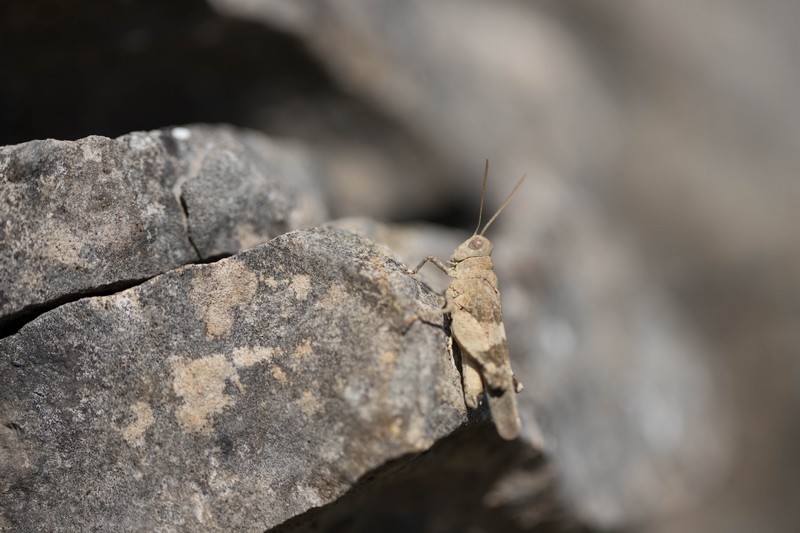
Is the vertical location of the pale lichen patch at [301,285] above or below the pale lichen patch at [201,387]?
above

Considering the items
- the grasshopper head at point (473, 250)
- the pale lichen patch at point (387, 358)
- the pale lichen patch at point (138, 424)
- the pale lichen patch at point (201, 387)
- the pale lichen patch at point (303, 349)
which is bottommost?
the pale lichen patch at point (138, 424)

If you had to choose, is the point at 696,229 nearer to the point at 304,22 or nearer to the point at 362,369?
the point at 304,22

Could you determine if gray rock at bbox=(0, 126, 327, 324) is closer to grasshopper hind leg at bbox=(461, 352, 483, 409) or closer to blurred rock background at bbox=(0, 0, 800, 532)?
grasshopper hind leg at bbox=(461, 352, 483, 409)

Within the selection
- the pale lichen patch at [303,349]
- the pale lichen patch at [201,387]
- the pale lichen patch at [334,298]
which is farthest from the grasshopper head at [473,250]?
the pale lichen patch at [201,387]

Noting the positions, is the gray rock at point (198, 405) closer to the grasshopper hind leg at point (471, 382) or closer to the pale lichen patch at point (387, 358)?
the pale lichen patch at point (387, 358)

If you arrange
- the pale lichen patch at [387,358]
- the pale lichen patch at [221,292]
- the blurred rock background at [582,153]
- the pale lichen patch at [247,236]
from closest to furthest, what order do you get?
the pale lichen patch at [387,358] < the pale lichen patch at [221,292] < the pale lichen patch at [247,236] < the blurred rock background at [582,153]

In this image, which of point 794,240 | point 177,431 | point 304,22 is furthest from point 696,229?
point 177,431

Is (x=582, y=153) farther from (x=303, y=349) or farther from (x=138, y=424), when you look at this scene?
(x=138, y=424)
